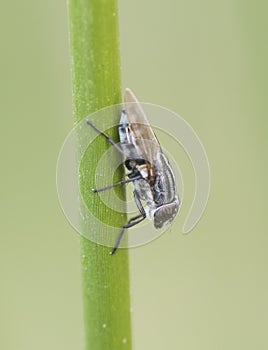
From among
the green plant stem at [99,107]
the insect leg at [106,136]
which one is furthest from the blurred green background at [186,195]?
the green plant stem at [99,107]

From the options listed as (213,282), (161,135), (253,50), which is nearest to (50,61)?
(161,135)

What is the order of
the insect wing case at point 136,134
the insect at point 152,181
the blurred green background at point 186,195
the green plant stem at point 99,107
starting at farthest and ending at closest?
the blurred green background at point 186,195 → the insect at point 152,181 → the insect wing case at point 136,134 → the green plant stem at point 99,107

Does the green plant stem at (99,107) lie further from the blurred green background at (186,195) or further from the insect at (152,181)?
the blurred green background at (186,195)

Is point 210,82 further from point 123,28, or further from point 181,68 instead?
point 123,28

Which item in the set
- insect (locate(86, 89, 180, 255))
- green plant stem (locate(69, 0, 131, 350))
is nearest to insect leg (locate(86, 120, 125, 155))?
green plant stem (locate(69, 0, 131, 350))

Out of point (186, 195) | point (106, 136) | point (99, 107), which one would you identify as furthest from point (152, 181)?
point (186, 195)

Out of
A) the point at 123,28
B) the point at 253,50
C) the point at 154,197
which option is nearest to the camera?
the point at 154,197

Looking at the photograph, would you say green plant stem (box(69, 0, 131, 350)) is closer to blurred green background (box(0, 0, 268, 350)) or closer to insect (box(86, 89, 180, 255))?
insect (box(86, 89, 180, 255))
